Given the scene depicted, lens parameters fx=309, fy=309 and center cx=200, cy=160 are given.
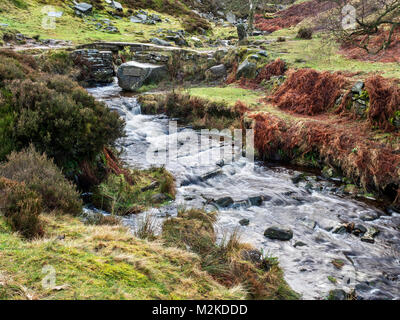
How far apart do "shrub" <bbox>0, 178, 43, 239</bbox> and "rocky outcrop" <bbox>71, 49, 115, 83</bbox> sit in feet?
55.5

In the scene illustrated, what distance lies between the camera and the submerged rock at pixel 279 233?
6434 millimetres

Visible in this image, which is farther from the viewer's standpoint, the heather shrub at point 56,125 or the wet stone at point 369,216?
the wet stone at point 369,216

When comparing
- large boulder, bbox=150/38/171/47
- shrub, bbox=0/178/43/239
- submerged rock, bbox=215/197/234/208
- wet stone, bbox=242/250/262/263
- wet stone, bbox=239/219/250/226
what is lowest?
wet stone, bbox=239/219/250/226

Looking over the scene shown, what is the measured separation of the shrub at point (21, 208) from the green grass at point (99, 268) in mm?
146

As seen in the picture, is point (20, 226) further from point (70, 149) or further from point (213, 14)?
point (213, 14)

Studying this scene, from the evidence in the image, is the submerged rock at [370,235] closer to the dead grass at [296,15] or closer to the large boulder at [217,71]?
the large boulder at [217,71]

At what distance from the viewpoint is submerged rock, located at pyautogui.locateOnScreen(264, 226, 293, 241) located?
21.1ft

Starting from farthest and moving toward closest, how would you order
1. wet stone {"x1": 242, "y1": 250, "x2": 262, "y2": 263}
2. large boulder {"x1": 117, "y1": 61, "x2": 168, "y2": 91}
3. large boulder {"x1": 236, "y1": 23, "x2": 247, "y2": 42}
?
large boulder {"x1": 236, "y1": 23, "x2": 247, "y2": 42} → large boulder {"x1": 117, "y1": 61, "x2": 168, "y2": 91} → wet stone {"x1": 242, "y1": 250, "x2": 262, "y2": 263}

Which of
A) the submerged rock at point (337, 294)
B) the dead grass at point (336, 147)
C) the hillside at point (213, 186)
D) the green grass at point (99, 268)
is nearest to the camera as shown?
the green grass at point (99, 268)

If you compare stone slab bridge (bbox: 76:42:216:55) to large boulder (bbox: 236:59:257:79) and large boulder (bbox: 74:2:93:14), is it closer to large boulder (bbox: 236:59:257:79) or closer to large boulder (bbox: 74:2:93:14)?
large boulder (bbox: 236:59:257:79)

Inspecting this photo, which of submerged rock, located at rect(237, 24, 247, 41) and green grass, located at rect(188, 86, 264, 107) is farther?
submerged rock, located at rect(237, 24, 247, 41)

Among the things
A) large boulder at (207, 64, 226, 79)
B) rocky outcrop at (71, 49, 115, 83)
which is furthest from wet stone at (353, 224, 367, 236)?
rocky outcrop at (71, 49, 115, 83)

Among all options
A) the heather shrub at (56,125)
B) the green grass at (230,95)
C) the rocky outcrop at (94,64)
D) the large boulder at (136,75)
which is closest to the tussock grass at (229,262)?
the heather shrub at (56,125)

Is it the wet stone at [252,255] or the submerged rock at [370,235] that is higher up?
the wet stone at [252,255]
